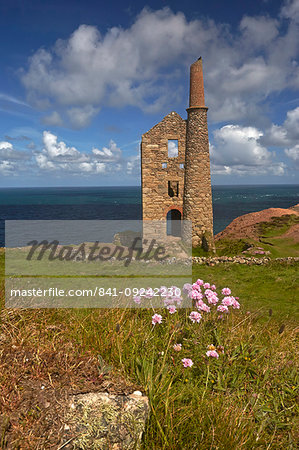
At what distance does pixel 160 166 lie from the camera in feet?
61.8

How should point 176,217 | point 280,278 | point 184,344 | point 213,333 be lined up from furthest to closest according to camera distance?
1. point 176,217
2. point 280,278
3. point 213,333
4. point 184,344

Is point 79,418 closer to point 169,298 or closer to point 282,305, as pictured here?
point 169,298

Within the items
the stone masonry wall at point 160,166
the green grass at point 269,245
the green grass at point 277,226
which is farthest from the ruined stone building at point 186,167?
the green grass at point 277,226

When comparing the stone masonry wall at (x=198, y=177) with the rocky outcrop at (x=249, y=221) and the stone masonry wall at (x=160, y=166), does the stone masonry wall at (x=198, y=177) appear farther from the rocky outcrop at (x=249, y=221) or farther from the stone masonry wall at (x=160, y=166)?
the rocky outcrop at (x=249, y=221)

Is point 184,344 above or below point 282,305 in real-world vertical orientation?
above

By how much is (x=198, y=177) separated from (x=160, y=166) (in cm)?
290

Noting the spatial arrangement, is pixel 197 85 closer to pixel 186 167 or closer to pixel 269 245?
pixel 186 167

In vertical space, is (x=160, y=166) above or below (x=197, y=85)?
below

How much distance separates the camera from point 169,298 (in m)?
4.71

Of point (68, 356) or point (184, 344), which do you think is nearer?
point (68, 356)

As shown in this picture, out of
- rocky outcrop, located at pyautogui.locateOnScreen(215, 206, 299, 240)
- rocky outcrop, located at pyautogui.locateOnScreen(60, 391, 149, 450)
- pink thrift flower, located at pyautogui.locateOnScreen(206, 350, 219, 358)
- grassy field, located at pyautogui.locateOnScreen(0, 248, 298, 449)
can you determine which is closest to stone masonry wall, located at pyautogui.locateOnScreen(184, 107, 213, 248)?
rocky outcrop, located at pyautogui.locateOnScreen(215, 206, 299, 240)

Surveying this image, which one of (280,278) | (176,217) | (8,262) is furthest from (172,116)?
(8,262)

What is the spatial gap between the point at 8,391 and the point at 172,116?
18.4 m

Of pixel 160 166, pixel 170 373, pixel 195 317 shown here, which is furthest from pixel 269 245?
pixel 170 373
